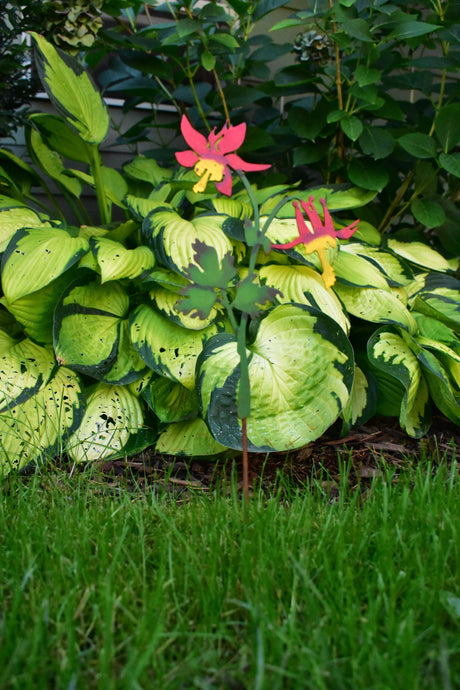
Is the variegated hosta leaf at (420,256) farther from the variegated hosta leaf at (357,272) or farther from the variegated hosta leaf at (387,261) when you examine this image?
the variegated hosta leaf at (357,272)

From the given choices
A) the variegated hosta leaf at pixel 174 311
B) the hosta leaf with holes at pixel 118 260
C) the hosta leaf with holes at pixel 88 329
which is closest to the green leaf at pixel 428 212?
the variegated hosta leaf at pixel 174 311

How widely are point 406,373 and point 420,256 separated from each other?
0.74 m

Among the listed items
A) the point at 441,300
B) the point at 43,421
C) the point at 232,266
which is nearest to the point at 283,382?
the point at 232,266

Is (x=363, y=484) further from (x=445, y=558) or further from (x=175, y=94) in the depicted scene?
(x=175, y=94)

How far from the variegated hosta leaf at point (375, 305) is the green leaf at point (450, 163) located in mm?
627

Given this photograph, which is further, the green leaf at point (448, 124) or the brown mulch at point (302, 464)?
the green leaf at point (448, 124)

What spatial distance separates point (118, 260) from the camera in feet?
4.96

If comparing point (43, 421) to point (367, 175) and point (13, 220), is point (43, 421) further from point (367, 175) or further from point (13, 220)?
point (367, 175)

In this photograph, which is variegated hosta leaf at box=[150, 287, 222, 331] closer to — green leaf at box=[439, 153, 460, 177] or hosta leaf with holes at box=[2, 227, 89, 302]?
hosta leaf with holes at box=[2, 227, 89, 302]

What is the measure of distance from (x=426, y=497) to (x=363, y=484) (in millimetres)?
334

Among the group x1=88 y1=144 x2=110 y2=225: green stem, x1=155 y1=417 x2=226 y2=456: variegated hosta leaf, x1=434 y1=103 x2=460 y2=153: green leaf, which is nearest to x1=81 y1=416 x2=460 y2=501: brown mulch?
x1=155 y1=417 x2=226 y2=456: variegated hosta leaf

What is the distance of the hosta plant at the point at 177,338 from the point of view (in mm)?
1368

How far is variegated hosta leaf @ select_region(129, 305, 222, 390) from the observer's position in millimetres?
1475

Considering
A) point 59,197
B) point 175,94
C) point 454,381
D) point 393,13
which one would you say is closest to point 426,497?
point 454,381
